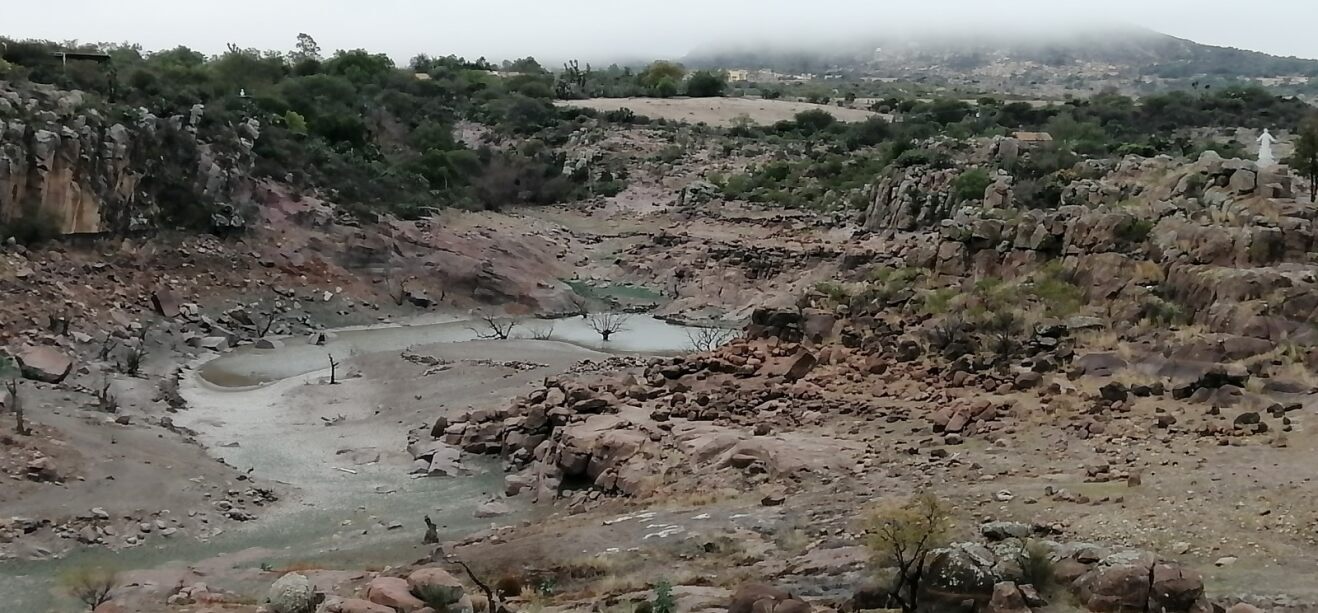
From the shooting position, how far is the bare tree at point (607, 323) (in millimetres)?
33844

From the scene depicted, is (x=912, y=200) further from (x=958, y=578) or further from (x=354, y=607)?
(x=354, y=607)

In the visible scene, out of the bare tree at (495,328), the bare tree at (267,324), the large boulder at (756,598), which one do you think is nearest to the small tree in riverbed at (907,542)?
the large boulder at (756,598)

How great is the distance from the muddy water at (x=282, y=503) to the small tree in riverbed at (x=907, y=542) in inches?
246

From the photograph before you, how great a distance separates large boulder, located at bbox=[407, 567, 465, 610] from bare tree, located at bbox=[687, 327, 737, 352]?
1896 centimetres

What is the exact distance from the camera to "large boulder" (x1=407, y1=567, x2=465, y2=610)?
10.1 meters

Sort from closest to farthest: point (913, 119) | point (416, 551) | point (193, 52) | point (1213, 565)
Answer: point (1213, 565) → point (416, 551) → point (913, 119) → point (193, 52)

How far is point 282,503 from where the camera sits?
57.9 ft

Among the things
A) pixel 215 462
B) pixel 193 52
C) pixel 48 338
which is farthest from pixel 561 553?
pixel 193 52

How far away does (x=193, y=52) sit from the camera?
76.7m

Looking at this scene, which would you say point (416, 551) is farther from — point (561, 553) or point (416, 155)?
point (416, 155)

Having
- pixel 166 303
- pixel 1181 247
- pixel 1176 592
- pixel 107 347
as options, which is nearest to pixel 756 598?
pixel 1176 592

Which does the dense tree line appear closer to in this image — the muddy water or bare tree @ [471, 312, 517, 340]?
bare tree @ [471, 312, 517, 340]

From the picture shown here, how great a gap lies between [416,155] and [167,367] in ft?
90.1

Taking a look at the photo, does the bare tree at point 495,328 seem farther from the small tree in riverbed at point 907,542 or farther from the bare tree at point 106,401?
the small tree in riverbed at point 907,542
